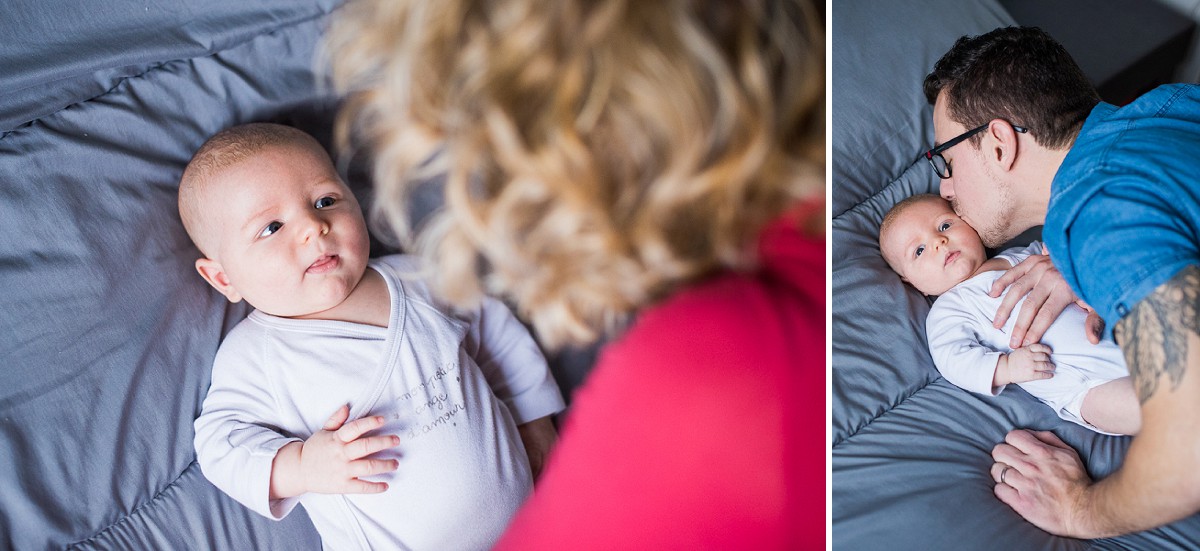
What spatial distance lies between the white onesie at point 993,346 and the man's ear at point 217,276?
0.61 meters

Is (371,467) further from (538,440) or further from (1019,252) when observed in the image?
(1019,252)

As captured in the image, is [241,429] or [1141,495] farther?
[241,429]

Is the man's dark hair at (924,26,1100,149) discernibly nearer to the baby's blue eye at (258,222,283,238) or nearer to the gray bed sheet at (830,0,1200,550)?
the gray bed sheet at (830,0,1200,550)

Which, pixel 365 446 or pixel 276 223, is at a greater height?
pixel 276 223

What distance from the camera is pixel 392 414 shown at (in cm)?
62

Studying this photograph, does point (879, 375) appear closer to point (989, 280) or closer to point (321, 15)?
point (989, 280)

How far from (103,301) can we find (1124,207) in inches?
34.2

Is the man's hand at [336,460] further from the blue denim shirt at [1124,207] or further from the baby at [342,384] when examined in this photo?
the blue denim shirt at [1124,207]

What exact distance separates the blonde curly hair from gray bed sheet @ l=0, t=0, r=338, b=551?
0.26 metres

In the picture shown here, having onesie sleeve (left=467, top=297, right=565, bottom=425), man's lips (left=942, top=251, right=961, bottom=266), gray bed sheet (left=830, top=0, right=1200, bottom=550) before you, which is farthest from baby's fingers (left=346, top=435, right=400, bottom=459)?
man's lips (left=942, top=251, right=961, bottom=266)

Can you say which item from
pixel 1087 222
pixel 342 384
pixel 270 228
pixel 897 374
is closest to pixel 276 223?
pixel 270 228

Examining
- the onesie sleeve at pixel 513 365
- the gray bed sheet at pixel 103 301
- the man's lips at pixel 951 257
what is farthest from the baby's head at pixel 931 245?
the gray bed sheet at pixel 103 301

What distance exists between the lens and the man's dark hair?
0.63 meters

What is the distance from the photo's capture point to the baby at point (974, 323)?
61cm
